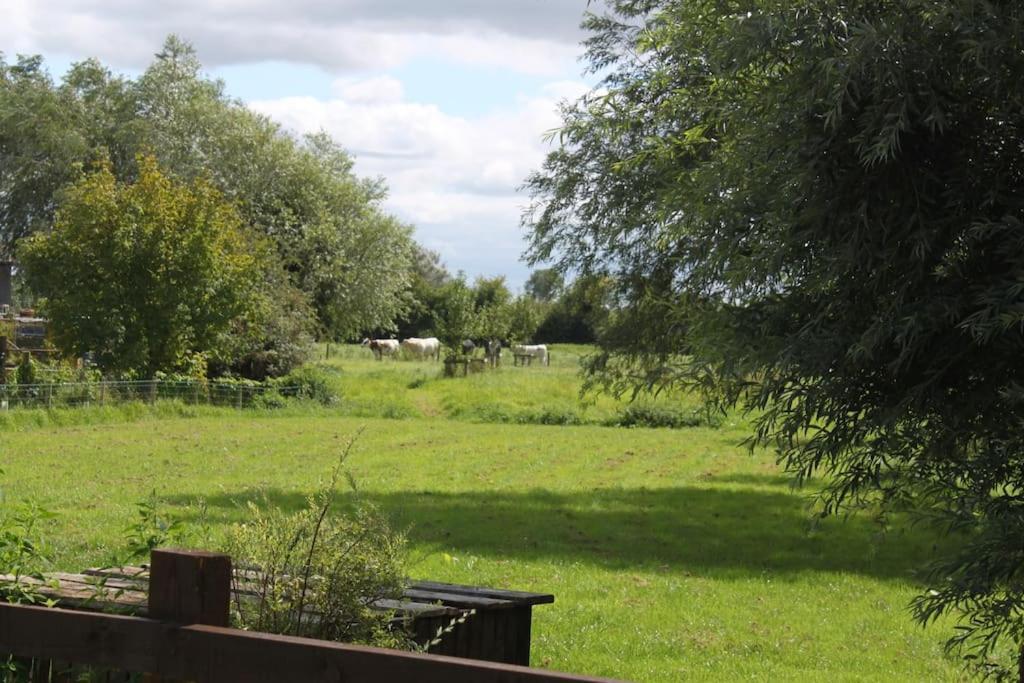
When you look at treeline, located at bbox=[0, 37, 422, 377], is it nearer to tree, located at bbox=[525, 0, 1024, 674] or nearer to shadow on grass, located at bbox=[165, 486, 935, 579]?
shadow on grass, located at bbox=[165, 486, 935, 579]

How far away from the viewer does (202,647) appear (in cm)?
298

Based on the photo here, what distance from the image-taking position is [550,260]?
62.7ft

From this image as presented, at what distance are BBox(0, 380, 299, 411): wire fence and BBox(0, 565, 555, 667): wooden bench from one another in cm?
2328

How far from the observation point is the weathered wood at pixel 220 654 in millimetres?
2756

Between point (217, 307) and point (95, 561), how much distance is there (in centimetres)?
2273

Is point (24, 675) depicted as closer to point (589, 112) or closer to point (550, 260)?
point (589, 112)

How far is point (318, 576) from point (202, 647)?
1845mm

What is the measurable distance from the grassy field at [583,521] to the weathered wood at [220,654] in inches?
75.2

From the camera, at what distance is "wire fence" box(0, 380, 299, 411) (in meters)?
28.3

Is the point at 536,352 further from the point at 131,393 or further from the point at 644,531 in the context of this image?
the point at 644,531

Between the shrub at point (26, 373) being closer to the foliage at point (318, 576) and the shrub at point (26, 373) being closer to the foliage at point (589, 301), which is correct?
the foliage at point (589, 301)

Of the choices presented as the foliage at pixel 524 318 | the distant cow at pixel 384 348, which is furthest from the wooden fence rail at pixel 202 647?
the foliage at pixel 524 318

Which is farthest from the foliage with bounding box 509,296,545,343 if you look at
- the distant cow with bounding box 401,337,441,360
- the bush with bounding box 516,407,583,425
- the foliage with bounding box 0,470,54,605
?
the foliage with bounding box 0,470,54,605

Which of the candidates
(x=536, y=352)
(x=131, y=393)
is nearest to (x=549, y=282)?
(x=131, y=393)
